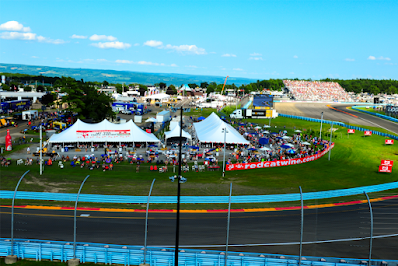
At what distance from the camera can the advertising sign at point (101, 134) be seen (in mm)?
35875

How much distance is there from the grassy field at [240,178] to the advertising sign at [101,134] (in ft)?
26.0

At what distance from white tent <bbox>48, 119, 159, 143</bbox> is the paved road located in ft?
63.9

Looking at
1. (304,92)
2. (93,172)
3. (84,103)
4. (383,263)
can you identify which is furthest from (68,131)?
(304,92)

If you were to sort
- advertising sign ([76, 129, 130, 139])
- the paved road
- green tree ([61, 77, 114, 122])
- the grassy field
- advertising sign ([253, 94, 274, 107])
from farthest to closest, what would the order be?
advertising sign ([253, 94, 274, 107]) < green tree ([61, 77, 114, 122]) < advertising sign ([76, 129, 130, 139]) < the grassy field < the paved road

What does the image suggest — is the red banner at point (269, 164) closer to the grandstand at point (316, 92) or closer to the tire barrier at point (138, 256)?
the tire barrier at point (138, 256)

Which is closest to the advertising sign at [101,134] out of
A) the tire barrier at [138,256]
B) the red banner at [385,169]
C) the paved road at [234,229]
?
the paved road at [234,229]

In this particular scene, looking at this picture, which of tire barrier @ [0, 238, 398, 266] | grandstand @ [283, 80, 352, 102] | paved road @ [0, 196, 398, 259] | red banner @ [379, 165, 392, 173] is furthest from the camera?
grandstand @ [283, 80, 352, 102]

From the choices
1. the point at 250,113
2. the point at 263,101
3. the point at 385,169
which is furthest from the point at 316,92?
the point at 385,169

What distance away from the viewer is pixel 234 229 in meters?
14.4

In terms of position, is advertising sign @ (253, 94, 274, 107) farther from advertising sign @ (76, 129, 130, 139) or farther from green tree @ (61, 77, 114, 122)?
advertising sign @ (76, 129, 130, 139)

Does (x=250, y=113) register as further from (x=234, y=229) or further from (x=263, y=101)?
(x=234, y=229)

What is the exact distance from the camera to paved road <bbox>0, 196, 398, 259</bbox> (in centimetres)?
1384

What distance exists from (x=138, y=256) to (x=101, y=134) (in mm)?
25767

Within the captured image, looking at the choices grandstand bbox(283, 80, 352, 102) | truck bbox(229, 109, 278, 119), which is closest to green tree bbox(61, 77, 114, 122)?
truck bbox(229, 109, 278, 119)
